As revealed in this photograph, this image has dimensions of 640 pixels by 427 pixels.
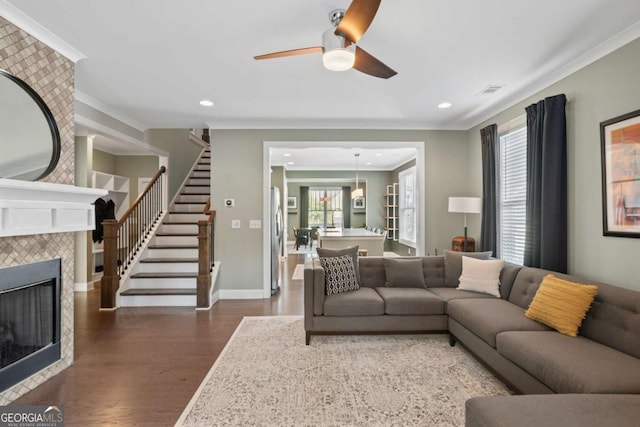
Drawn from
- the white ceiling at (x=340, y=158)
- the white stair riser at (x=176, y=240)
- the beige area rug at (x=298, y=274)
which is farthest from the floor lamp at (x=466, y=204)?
the white stair riser at (x=176, y=240)

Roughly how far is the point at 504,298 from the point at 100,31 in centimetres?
433

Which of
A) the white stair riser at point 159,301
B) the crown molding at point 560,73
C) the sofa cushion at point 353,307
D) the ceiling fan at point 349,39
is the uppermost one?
the crown molding at point 560,73

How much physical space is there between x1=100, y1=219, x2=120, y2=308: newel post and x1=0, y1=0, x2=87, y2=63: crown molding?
245 centimetres

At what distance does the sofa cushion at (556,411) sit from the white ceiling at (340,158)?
18.5 ft

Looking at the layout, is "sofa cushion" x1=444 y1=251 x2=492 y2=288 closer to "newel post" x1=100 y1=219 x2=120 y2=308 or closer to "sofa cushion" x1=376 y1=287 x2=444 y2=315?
"sofa cushion" x1=376 y1=287 x2=444 y2=315

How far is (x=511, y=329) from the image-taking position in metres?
2.43

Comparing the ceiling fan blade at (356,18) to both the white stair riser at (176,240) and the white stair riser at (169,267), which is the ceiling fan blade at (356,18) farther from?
the white stair riser at (176,240)

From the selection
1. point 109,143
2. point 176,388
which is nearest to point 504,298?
point 176,388

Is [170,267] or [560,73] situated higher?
[560,73]

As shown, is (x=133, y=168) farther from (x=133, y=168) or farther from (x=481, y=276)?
(x=481, y=276)

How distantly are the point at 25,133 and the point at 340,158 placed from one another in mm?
6649

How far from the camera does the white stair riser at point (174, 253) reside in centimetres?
540

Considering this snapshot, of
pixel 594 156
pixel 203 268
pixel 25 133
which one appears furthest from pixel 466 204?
→ pixel 25 133

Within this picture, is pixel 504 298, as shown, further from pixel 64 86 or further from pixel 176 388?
pixel 64 86
